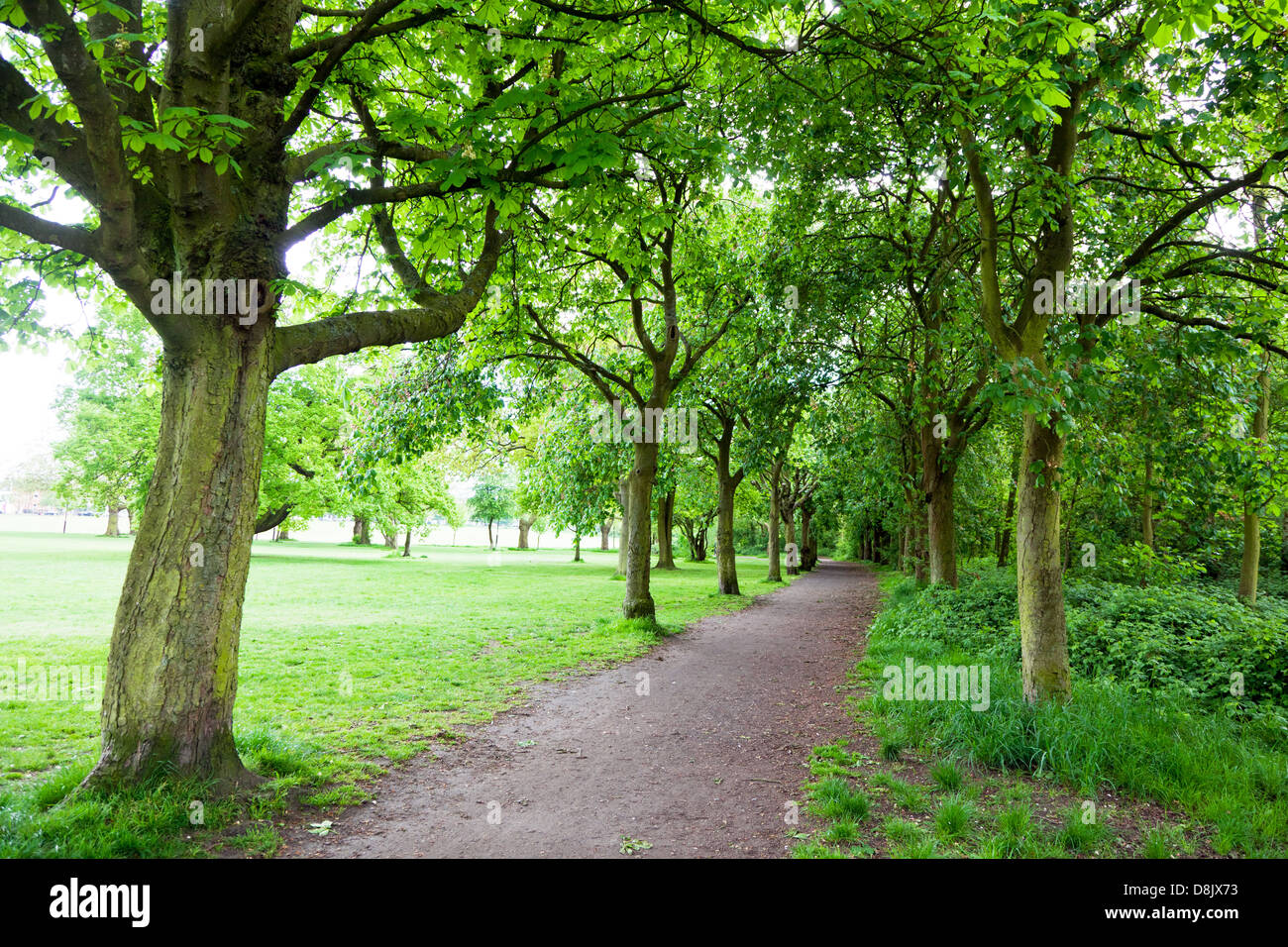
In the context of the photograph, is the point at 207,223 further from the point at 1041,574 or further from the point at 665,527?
the point at 665,527

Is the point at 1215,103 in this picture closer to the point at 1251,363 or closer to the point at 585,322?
the point at 1251,363

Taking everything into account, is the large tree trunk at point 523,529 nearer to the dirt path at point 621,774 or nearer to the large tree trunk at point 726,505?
the large tree trunk at point 726,505

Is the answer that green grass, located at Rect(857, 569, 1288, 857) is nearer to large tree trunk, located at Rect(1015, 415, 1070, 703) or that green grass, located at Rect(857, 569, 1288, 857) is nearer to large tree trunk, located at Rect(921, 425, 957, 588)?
large tree trunk, located at Rect(1015, 415, 1070, 703)

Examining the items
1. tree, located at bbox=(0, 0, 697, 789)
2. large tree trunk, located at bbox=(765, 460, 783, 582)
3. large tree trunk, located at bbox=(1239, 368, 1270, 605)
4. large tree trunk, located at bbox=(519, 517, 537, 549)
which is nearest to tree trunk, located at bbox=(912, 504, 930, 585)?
large tree trunk, located at bbox=(765, 460, 783, 582)

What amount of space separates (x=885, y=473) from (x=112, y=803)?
14.3m

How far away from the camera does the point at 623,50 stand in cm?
692

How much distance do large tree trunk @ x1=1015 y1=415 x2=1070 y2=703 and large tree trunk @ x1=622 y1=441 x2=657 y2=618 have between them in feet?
24.8

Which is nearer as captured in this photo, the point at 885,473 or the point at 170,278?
the point at 170,278

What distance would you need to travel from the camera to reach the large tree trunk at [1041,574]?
21.7 ft

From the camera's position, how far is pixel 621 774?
18.9 ft

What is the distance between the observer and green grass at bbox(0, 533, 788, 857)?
4254 mm
